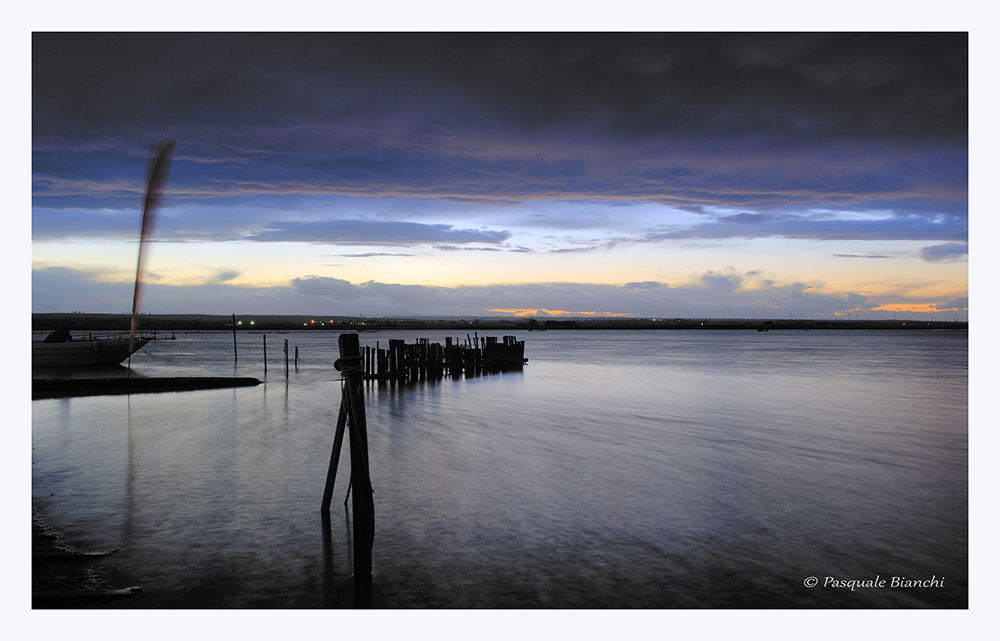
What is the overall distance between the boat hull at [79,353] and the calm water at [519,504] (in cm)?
1842

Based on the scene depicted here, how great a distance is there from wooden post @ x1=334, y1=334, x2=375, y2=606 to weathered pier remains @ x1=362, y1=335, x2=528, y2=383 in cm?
1863

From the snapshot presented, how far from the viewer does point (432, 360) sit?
29.6m

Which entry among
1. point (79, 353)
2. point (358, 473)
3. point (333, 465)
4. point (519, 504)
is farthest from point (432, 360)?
point (358, 473)

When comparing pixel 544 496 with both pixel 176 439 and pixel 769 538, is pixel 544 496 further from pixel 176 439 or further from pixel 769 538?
pixel 176 439

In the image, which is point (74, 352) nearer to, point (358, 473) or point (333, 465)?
point (333, 465)

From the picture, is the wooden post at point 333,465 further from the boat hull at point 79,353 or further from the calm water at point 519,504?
the boat hull at point 79,353

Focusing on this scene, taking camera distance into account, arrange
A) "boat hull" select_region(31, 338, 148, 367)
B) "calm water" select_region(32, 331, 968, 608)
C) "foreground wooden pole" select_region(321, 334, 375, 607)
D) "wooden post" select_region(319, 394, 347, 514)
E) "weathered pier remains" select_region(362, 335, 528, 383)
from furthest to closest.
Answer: "boat hull" select_region(31, 338, 148, 367), "weathered pier remains" select_region(362, 335, 528, 383), "wooden post" select_region(319, 394, 347, 514), "foreground wooden pole" select_region(321, 334, 375, 607), "calm water" select_region(32, 331, 968, 608)

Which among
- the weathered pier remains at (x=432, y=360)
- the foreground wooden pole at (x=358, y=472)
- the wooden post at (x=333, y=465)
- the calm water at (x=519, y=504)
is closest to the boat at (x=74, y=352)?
the weathered pier remains at (x=432, y=360)

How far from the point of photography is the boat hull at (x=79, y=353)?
32.4m

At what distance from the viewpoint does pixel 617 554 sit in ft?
21.9

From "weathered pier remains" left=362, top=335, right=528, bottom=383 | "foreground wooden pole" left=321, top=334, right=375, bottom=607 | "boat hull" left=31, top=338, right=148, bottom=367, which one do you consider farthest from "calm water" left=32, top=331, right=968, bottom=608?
"boat hull" left=31, top=338, right=148, bottom=367

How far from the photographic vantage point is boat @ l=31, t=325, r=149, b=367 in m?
32.5

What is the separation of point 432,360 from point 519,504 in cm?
2123

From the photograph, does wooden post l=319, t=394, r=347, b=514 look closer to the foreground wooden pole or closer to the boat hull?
the foreground wooden pole
